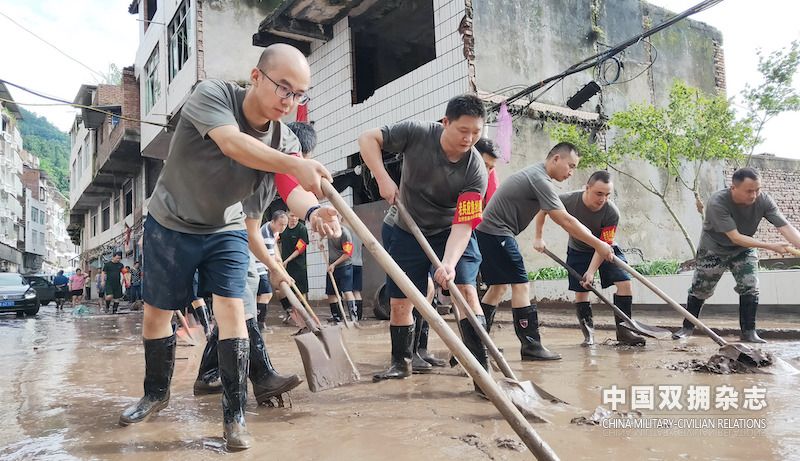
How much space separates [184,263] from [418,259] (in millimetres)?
1572

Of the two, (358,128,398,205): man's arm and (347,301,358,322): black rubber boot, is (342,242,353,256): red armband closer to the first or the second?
(347,301,358,322): black rubber boot

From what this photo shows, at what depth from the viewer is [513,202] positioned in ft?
14.1

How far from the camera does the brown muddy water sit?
2.03 meters

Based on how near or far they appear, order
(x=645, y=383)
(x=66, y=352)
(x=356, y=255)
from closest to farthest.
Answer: (x=645, y=383) → (x=66, y=352) → (x=356, y=255)

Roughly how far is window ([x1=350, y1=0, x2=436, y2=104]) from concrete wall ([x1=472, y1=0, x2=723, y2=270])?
1.99 meters

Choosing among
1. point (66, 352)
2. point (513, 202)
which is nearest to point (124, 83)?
point (66, 352)

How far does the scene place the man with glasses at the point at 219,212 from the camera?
7.38 ft

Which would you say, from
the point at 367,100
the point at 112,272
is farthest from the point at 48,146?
the point at 367,100

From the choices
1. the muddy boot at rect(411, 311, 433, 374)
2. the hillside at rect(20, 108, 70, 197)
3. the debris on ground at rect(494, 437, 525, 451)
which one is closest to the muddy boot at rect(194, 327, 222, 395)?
the muddy boot at rect(411, 311, 433, 374)

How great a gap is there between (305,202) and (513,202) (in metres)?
2.13

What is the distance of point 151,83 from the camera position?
18.1 metres

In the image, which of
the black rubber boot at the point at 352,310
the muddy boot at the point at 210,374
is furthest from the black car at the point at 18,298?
the muddy boot at the point at 210,374

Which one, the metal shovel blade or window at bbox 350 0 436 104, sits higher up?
window at bbox 350 0 436 104

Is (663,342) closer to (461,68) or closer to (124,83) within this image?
(461,68)
